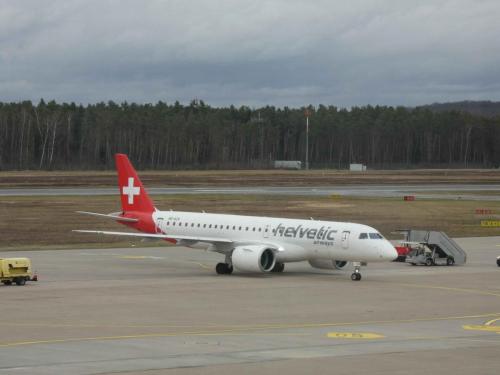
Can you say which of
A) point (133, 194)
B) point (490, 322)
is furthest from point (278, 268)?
point (490, 322)

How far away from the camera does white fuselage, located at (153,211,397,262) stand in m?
49.5

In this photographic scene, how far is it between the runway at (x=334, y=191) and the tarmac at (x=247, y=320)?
209 ft

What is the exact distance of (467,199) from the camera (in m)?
118

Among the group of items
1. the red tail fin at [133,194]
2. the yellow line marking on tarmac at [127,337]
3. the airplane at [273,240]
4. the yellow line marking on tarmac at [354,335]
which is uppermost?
the red tail fin at [133,194]

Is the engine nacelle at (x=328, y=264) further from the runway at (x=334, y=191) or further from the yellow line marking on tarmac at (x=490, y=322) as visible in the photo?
the runway at (x=334, y=191)

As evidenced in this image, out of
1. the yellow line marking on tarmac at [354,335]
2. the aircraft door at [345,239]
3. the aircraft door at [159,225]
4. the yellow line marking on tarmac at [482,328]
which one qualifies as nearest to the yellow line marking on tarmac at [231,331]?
the yellow line marking on tarmac at [354,335]

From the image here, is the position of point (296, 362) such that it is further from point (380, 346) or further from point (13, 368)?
point (13, 368)

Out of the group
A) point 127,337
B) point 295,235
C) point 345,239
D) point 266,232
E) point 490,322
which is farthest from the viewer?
point 266,232

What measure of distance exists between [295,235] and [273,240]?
55.6 inches

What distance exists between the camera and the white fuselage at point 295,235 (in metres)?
49.5

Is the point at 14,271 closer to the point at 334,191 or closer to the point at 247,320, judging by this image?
the point at 247,320

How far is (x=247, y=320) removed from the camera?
1401 inches

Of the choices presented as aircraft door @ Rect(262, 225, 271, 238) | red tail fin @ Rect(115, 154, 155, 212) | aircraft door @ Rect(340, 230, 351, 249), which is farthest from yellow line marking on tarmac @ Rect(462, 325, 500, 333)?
red tail fin @ Rect(115, 154, 155, 212)

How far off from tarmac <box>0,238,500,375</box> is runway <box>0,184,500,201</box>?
63.8 m
